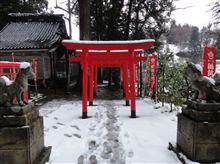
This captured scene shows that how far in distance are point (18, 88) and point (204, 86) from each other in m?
2.83

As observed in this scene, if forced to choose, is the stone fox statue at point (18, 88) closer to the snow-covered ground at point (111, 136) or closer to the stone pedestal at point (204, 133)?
the snow-covered ground at point (111, 136)

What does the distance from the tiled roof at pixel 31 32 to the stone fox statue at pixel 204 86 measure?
1151 centimetres

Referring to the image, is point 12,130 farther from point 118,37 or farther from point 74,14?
point 74,14

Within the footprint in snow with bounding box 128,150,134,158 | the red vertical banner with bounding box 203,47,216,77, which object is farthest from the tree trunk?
the footprint in snow with bounding box 128,150,134,158

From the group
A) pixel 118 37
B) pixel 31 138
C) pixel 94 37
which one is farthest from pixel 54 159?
pixel 94 37

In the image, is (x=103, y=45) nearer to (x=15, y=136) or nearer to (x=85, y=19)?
(x=15, y=136)

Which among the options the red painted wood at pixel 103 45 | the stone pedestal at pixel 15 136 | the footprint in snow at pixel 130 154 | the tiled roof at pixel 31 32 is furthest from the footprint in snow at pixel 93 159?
the tiled roof at pixel 31 32

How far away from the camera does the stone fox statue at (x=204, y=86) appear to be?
3277 millimetres

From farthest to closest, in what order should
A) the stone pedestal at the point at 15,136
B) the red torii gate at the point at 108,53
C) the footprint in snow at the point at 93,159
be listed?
the red torii gate at the point at 108,53
the footprint in snow at the point at 93,159
the stone pedestal at the point at 15,136

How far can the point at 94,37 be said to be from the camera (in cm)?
1786

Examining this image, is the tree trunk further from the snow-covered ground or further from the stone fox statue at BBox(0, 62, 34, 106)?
the stone fox statue at BBox(0, 62, 34, 106)

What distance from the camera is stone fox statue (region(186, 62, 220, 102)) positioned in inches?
129

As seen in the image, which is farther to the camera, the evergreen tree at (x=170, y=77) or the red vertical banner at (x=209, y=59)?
the evergreen tree at (x=170, y=77)

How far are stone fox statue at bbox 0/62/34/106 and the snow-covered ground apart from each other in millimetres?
1256
